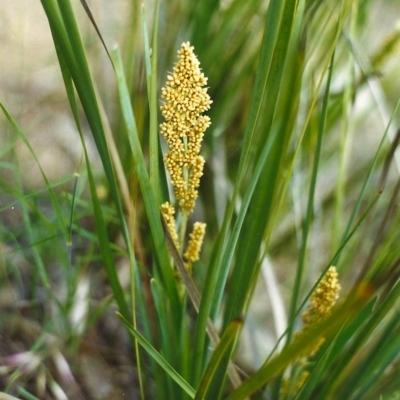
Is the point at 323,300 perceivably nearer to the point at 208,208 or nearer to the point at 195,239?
the point at 195,239

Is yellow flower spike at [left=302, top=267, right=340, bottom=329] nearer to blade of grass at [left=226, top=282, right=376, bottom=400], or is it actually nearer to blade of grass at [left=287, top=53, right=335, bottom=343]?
blade of grass at [left=287, top=53, right=335, bottom=343]

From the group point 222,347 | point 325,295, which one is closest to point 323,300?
point 325,295

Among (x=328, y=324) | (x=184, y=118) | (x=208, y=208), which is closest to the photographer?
(x=328, y=324)

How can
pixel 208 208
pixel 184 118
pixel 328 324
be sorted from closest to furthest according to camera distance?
pixel 328 324
pixel 184 118
pixel 208 208

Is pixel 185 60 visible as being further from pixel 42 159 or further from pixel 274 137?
pixel 42 159

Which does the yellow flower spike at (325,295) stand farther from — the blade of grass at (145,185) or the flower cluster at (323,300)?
the blade of grass at (145,185)

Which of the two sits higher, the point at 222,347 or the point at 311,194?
the point at 311,194

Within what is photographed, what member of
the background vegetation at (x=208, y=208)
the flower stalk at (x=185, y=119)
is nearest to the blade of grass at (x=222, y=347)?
the background vegetation at (x=208, y=208)

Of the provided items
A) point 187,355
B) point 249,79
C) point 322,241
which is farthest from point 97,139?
point 322,241
